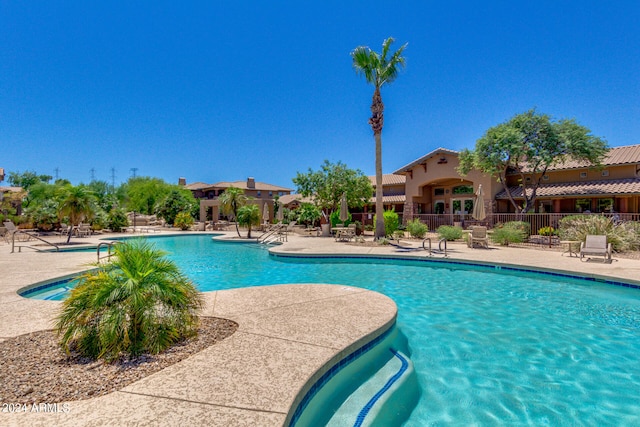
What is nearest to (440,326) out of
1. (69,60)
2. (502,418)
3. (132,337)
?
(502,418)

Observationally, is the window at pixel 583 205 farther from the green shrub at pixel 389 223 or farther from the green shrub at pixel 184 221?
the green shrub at pixel 184 221

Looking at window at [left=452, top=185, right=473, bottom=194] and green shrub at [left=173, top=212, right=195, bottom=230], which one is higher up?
window at [left=452, top=185, right=473, bottom=194]

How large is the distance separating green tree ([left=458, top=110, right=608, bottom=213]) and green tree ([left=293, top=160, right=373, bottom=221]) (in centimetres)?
821

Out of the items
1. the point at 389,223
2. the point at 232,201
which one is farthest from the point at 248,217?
the point at 389,223

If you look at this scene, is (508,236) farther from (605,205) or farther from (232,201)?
(232,201)

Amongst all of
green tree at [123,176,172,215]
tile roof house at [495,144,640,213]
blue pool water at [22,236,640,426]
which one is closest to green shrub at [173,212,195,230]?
blue pool water at [22,236,640,426]

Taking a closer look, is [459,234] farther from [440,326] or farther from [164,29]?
[164,29]

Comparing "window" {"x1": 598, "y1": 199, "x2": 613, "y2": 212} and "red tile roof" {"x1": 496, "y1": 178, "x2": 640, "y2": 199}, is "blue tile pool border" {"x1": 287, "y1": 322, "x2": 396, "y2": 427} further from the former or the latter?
"window" {"x1": 598, "y1": 199, "x2": 613, "y2": 212}

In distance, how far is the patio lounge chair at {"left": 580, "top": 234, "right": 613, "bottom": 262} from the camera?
442 inches

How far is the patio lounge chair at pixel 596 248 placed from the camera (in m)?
11.2

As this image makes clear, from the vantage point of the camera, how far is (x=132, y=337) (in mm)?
3680

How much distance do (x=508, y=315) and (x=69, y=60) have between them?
2998cm

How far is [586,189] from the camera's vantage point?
20.8 m

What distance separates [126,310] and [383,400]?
3.01 metres
